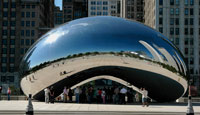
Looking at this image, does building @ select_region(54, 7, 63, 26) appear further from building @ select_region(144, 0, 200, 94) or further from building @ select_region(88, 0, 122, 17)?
building @ select_region(144, 0, 200, 94)

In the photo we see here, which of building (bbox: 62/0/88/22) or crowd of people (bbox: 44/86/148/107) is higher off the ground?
building (bbox: 62/0/88/22)

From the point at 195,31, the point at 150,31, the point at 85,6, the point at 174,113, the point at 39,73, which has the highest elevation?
Answer: the point at 85,6

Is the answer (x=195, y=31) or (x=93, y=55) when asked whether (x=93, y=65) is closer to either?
(x=93, y=55)

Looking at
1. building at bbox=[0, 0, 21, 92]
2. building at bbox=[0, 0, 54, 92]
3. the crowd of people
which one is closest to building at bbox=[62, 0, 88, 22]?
building at bbox=[0, 0, 54, 92]

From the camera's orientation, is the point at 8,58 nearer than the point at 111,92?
No

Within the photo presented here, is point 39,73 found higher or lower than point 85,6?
lower

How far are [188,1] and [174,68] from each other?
72014 mm

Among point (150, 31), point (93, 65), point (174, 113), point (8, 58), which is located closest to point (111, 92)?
point (93, 65)

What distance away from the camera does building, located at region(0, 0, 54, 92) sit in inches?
3740

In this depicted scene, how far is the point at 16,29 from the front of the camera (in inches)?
3799

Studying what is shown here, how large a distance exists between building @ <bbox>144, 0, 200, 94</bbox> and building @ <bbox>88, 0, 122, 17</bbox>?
78.6 metres

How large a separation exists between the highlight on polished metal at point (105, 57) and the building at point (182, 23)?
6676 cm

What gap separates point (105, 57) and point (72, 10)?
167m

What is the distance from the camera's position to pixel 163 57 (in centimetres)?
2106
